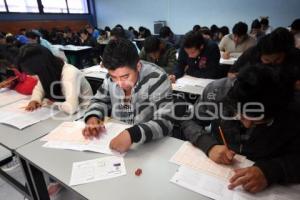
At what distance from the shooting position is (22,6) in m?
7.84

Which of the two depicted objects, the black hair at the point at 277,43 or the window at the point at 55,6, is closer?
the black hair at the point at 277,43

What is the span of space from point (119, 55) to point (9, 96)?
1397mm

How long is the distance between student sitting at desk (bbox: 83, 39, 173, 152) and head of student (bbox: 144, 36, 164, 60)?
1382mm

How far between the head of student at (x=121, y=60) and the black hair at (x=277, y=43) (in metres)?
1.15

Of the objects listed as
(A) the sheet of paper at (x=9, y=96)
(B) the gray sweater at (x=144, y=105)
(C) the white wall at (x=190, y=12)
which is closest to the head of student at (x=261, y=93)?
(B) the gray sweater at (x=144, y=105)

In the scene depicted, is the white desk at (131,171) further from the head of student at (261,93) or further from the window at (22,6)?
the window at (22,6)

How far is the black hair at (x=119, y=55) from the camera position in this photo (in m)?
1.09

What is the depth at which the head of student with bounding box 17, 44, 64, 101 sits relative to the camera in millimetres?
1505

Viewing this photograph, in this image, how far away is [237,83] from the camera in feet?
2.76

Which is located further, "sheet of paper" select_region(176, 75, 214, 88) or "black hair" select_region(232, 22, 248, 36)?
"black hair" select_region(232, 22, 248, 36)

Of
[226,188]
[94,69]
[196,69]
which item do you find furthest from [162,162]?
[94,69]

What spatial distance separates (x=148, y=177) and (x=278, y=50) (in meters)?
1.48

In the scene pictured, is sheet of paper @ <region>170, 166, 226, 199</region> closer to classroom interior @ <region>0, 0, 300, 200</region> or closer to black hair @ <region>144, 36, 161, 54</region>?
classroom interior @ <region>0, 0, 300, 200</region>

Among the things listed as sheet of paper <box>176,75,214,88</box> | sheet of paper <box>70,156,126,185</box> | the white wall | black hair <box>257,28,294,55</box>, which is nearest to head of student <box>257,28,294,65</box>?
black hair <box>257,28,294,55</box>
